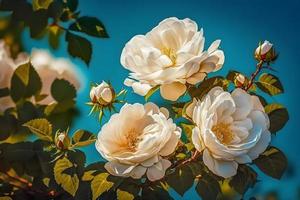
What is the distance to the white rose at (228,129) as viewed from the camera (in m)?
0.86

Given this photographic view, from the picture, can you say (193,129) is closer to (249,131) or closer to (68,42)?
(249,131)

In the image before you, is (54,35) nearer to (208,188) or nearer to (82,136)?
(82,136)

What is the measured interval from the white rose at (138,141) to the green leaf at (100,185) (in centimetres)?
2

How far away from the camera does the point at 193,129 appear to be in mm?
864

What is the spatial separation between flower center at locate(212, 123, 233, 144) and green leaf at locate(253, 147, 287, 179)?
0.05 meters

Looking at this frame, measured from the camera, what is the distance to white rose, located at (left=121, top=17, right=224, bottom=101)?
0.90m

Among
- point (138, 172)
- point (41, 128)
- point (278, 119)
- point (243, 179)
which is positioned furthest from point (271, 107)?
point (41, 128)

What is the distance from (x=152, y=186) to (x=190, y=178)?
0.07m

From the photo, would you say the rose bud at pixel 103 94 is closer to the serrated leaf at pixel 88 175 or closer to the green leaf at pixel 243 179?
the serrated leaf at pixel 88 175

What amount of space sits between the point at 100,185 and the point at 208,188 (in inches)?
6.0

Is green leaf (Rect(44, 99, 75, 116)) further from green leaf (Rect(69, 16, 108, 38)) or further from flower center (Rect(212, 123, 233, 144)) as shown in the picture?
flower center (Rect(212, 123, 233, 144))

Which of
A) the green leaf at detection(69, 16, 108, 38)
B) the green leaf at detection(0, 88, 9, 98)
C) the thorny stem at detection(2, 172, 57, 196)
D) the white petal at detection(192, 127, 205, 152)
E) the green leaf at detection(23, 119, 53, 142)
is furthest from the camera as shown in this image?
the green leaf at detection(0, 88, 9, 98)

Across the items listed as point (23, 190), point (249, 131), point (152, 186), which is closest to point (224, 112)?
point (249, 131)

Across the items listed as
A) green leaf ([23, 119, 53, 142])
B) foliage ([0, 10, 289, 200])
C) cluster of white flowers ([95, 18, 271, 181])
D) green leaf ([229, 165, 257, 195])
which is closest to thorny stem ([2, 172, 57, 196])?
foliage ([0, 10, 289, 200])
